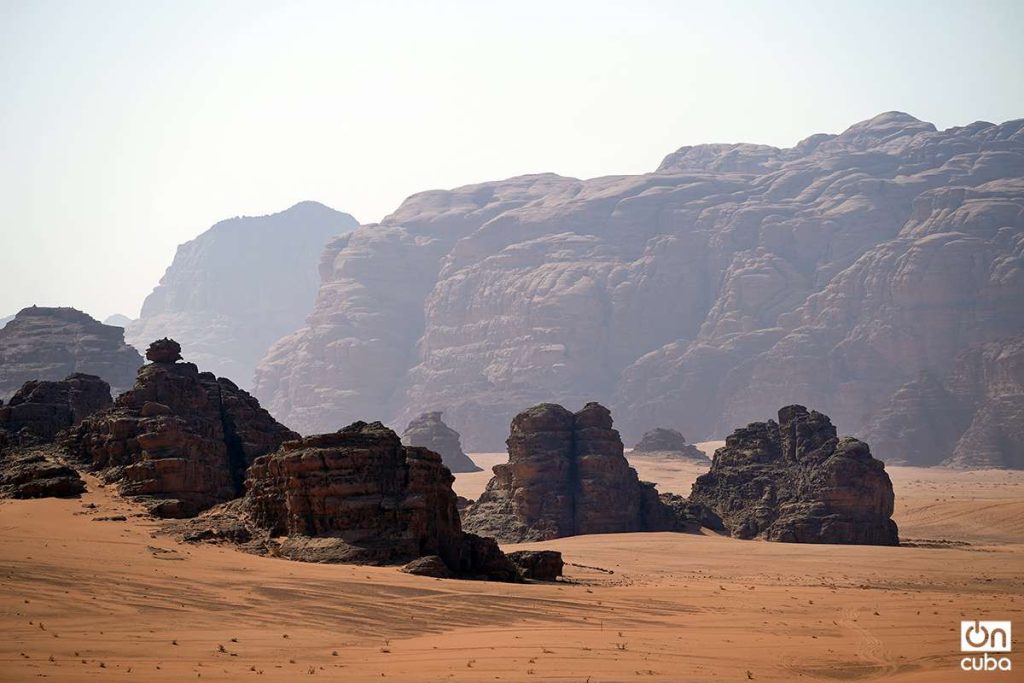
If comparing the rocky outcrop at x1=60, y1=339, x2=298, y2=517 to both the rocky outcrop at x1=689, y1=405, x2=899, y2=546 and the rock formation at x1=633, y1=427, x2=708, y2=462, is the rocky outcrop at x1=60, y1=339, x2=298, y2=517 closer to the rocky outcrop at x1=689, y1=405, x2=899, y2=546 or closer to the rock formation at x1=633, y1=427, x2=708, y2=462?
the rocky outcrop at x1=689, y1=405, x2=899, y2=546

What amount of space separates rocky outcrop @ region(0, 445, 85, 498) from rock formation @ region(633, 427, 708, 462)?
6684cm

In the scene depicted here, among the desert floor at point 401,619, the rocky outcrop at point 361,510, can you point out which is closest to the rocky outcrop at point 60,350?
the desert floor at point 401,619

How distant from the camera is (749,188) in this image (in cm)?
17962

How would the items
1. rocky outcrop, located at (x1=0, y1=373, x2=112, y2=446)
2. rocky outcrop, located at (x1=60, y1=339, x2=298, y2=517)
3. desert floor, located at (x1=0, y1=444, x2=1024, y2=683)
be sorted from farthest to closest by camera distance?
rocky outcrop, located at (x1=0, y1=373, x2=112, y2=446)
rocky outcrop, located at (x1=60, y1=339, x2=298, y2=517)
desert floor, located at (x1=0, y1=444, x2=1024, y2=683)

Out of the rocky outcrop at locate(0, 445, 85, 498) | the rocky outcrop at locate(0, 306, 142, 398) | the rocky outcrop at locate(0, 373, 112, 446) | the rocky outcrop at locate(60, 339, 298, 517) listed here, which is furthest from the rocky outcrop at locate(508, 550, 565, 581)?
the rocky outcrop at locate(0, 306, 142, 398)

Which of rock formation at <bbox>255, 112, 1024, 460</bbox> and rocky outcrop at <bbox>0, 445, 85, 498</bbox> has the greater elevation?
rock formation at <bbox>255, 112, 1024, 460</bbox>

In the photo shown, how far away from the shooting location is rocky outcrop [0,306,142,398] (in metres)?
99.9

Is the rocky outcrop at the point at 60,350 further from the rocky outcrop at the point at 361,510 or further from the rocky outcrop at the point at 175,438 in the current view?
the rocky outcrop at the point at 361,510

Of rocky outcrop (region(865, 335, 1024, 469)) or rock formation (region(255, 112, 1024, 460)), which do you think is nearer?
rocky outcrop (region(865, 335, 1024, 469))

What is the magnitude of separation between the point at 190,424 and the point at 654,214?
14028 cm

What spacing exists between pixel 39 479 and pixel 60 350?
244 feet

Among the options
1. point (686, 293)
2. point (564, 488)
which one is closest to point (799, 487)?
point (564, 488)

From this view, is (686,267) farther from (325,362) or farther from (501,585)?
(501,585)

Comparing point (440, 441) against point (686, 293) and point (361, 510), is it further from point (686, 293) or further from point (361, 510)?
point (686, 293)
